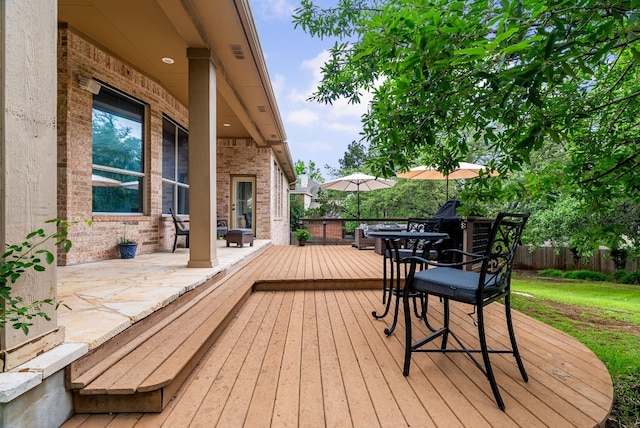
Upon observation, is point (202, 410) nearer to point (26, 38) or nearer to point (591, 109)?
point (26, 38)

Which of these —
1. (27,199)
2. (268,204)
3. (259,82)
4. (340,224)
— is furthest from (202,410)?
(340,224)

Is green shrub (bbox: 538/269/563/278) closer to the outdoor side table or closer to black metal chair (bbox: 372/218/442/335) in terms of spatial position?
black metal chair (bbox: 372/218/442/335)

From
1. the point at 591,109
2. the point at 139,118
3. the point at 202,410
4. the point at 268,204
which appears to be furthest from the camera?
the point at 268,204

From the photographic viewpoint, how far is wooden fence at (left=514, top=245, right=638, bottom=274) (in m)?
10.1

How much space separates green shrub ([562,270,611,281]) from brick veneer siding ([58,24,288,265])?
37.9 ft

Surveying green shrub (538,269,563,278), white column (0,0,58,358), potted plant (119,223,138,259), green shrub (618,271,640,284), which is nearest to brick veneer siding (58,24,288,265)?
potted plant (119,223,138,259)

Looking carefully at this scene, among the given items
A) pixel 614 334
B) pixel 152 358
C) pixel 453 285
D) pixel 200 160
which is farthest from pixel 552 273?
pixel 152 358

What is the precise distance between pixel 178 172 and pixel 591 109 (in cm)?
666

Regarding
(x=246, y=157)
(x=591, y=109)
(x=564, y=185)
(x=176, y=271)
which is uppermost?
(x=246, y=157)

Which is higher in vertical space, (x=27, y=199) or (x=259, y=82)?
(x=259, y=82)

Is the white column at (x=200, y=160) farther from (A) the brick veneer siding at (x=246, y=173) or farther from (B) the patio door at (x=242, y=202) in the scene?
(B) the patio door at (x=242, y=202)

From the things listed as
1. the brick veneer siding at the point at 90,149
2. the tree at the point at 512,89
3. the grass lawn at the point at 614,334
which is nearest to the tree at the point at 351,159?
the grass lawn at the point at 614,334

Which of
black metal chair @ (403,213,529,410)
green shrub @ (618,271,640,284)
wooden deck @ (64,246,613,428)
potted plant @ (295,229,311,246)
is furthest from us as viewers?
potted plant @ (295,229,311,246)

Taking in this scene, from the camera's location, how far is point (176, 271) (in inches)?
144
